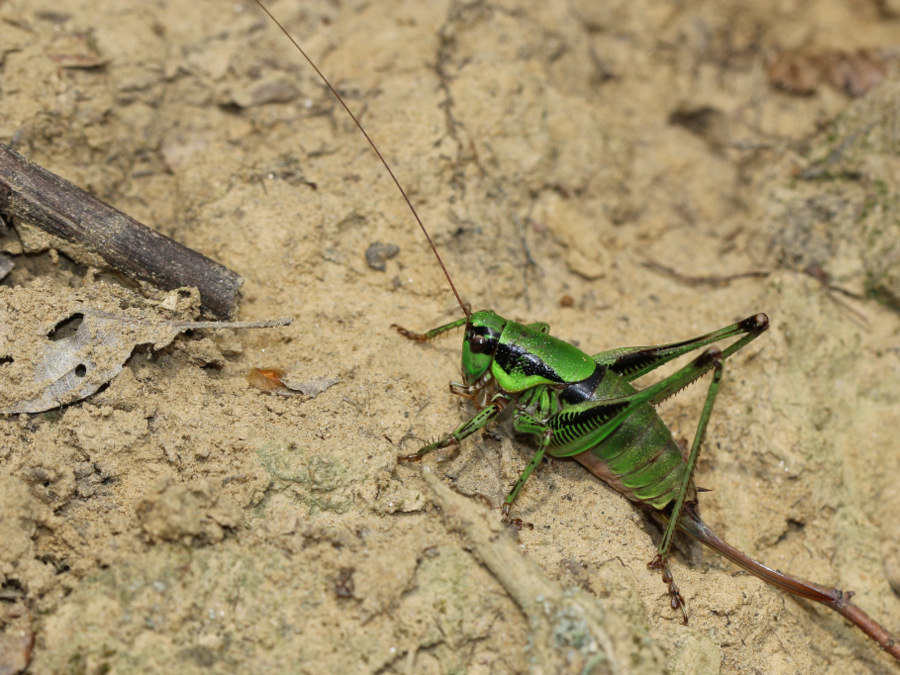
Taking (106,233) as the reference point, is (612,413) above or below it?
below

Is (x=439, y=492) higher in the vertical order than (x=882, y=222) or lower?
lower

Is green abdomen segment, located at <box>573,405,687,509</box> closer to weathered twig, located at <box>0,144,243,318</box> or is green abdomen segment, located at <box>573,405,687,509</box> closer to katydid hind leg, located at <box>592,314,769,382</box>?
katydid hind leg, located at <box>592,314,769,382</box>

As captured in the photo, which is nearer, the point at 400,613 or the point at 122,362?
the point at 400,613

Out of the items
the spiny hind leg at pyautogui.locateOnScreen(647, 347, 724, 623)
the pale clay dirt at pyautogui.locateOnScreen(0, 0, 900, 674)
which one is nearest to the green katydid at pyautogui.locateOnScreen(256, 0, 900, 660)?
the spiny hind leg at pyautogui.locateOnScreen(647, 347, 724, 623)

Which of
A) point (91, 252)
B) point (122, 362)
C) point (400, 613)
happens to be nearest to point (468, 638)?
point (400, 613)

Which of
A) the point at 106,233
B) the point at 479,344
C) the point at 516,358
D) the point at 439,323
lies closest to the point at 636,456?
the point at 516,358

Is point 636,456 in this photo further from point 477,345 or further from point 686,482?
point 477,345

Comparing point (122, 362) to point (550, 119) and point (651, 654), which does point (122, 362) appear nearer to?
point (651, 654)
